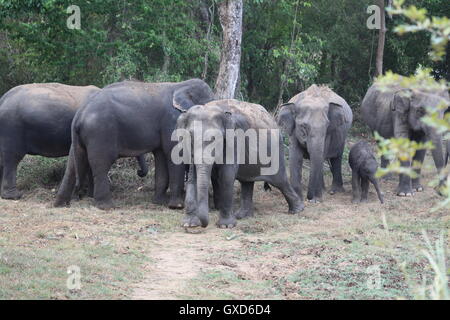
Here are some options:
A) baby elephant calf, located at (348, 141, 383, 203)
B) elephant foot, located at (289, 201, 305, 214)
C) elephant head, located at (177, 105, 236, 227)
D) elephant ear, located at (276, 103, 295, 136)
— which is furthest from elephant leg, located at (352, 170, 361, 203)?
elephant head, located at (177, 105, 236, 227)

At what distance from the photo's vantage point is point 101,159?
12539mm

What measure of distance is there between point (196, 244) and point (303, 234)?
1.51 meters

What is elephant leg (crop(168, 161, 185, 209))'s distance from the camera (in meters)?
12.8

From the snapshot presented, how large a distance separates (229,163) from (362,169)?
10.5 feet

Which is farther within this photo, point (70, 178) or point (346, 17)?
point (346, 17)

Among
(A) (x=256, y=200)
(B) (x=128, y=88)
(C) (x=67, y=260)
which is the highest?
(B) (x=128, y=88)

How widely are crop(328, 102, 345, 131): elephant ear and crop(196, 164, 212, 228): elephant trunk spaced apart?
13.1ft

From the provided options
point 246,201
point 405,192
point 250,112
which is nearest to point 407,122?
point 405,192

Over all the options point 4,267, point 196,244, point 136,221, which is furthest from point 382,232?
point 4,267

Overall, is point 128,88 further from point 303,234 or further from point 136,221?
point 303,234

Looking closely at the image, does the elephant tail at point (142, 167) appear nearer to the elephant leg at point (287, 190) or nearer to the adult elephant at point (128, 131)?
the adult elephant at point (128, 131)

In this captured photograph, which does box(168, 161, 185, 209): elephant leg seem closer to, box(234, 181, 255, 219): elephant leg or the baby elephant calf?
box(234, 181, 255, 219): elephant leg

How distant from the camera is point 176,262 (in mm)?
9320

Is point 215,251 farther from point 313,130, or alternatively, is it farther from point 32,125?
point 32,125
